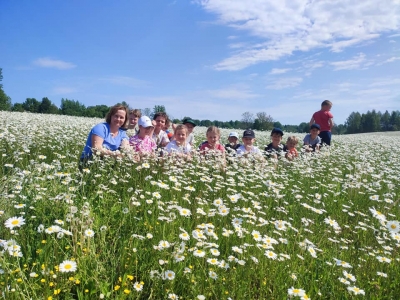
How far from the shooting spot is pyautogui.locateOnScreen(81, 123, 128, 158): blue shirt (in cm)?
520

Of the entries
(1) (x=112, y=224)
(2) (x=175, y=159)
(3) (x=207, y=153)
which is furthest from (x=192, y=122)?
(1) (x=112, y=224)

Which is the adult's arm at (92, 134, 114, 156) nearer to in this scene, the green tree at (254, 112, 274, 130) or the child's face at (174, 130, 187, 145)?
the child's face at (174, 130, 187, 145)

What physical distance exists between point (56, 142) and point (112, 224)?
4227 millimetres

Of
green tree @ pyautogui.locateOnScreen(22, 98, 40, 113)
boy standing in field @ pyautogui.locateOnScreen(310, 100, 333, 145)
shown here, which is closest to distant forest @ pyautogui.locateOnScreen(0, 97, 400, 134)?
green tree @ pyautogui.locateOnScreen(22, 98, 40, 113)

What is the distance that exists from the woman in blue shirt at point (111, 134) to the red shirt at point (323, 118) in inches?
239

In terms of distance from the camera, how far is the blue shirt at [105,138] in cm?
520

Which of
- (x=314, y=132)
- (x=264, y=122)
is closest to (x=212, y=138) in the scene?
(x=314, y=132)

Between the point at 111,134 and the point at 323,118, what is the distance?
21.3ft

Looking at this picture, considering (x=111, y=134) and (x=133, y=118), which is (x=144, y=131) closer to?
(x=111, y=134)

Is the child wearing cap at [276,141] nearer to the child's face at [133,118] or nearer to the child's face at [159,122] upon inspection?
the child's face at [159,122]

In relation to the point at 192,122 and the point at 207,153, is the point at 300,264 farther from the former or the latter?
the point at 192,122

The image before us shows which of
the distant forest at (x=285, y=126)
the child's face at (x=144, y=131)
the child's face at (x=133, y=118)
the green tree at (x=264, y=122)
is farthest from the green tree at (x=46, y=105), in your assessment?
the child's face at (x=144, y=131)

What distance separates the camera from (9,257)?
219cm

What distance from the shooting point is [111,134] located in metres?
5.62
